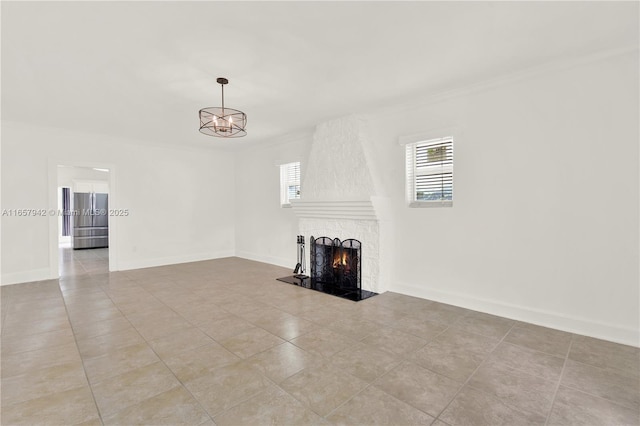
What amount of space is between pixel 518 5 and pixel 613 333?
10.3 feet

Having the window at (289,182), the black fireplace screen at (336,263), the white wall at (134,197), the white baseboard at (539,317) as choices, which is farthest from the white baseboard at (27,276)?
the white baseboard at (539,317)

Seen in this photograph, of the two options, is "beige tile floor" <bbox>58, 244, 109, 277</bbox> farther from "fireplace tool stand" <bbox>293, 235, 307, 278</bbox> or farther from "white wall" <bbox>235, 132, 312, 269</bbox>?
"fireplace tool stand" <bbox>293, 235, 307, 278</bbox>

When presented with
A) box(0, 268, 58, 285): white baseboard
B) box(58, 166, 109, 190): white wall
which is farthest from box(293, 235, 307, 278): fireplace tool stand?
box(58, 166, 109, 190): white wall

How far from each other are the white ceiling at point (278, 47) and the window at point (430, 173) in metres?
0.73

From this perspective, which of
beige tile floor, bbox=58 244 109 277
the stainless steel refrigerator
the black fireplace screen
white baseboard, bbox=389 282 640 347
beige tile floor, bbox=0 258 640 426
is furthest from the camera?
the stainless steel refrigerator

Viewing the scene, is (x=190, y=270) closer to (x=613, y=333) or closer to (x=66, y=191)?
(x=613, y=333)

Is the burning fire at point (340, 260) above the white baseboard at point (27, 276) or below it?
above

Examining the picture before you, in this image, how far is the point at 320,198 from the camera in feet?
17.7

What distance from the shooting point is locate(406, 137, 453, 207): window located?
4.18 metres

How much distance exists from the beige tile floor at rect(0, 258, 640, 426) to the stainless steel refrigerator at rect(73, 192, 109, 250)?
710cm

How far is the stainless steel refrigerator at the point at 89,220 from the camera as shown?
10250 mm

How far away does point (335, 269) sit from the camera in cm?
530

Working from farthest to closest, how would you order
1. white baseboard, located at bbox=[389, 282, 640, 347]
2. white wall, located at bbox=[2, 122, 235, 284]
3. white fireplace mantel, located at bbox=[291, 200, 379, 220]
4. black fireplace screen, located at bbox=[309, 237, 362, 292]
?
white wall, located at bbox=[2, 122, 235, 284] < black fireplace screen, located at bbox=[309, 237, 362, 292] < white fireplace mantel, located at bbox=[291, 200, 379, 220] < white baseboard, located at bbox=[389, 282, 640, 347]

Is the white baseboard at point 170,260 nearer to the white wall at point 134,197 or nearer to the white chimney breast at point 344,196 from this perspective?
the white wall at point 134,197
